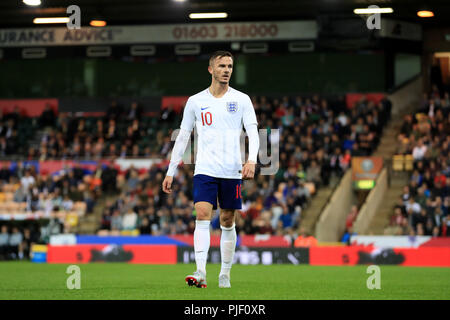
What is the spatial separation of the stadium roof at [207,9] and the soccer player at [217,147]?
18.5 meters

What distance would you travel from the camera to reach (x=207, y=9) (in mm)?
30188

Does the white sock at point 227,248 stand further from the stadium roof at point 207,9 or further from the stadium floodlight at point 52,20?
the stadium floodlight at point 52,20

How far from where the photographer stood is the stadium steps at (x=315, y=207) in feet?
89.8

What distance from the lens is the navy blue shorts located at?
998 centimetres

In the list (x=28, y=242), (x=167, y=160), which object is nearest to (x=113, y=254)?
(x=28, y=242)

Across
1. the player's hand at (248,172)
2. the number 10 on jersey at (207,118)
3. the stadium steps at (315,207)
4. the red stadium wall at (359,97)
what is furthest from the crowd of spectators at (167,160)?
the player's hand at (248,172)

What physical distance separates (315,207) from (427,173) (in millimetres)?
3696

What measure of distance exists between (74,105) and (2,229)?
11.9 m

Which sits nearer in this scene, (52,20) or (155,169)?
(155,169)

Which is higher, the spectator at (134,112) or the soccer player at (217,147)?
the spectator at (134,112)

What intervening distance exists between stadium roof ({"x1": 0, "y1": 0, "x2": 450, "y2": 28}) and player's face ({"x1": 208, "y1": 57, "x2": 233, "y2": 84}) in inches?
730

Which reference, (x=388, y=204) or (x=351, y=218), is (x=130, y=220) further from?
(x=388, y=204)

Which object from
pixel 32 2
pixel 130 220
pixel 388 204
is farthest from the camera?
pixel 388 204
